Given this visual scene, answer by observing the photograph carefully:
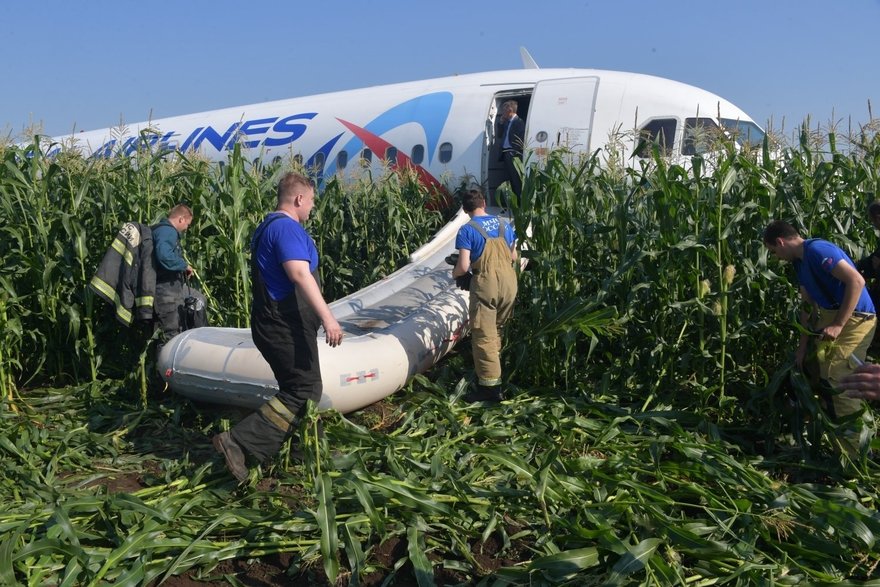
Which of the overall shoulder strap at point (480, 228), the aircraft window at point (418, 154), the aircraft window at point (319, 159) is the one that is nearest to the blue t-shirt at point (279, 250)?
the overall shoulder strap at point (480, 228)

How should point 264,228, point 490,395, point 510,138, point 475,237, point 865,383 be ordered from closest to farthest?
point 865,383
point 264,228
point 490,395
point 475,237
point 510,138

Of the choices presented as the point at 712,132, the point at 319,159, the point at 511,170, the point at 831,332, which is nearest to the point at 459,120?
the point at 511,170

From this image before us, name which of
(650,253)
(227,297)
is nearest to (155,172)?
(227,297)

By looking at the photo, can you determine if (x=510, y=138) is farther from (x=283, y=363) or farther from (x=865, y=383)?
(x=865, y=383)

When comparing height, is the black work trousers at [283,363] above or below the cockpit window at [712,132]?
below

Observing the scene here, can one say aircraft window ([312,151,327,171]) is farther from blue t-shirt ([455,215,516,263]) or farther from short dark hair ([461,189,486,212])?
blue t-shirt ([455,215,516,263])

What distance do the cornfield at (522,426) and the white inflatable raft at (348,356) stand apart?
0.33 metres

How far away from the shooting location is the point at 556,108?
547 inches

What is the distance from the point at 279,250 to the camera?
5.46 metres

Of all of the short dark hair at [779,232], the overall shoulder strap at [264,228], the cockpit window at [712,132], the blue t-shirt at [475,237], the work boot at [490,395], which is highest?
the cockpit window at [712,132]

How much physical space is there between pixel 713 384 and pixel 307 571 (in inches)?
151

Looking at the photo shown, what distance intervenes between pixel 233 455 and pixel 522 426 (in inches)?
89.0

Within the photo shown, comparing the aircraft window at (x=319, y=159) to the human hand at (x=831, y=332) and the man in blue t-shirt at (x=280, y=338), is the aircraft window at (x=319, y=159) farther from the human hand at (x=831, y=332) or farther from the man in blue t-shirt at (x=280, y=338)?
the human hand at (x=831, y=332)

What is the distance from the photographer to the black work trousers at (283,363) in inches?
217
